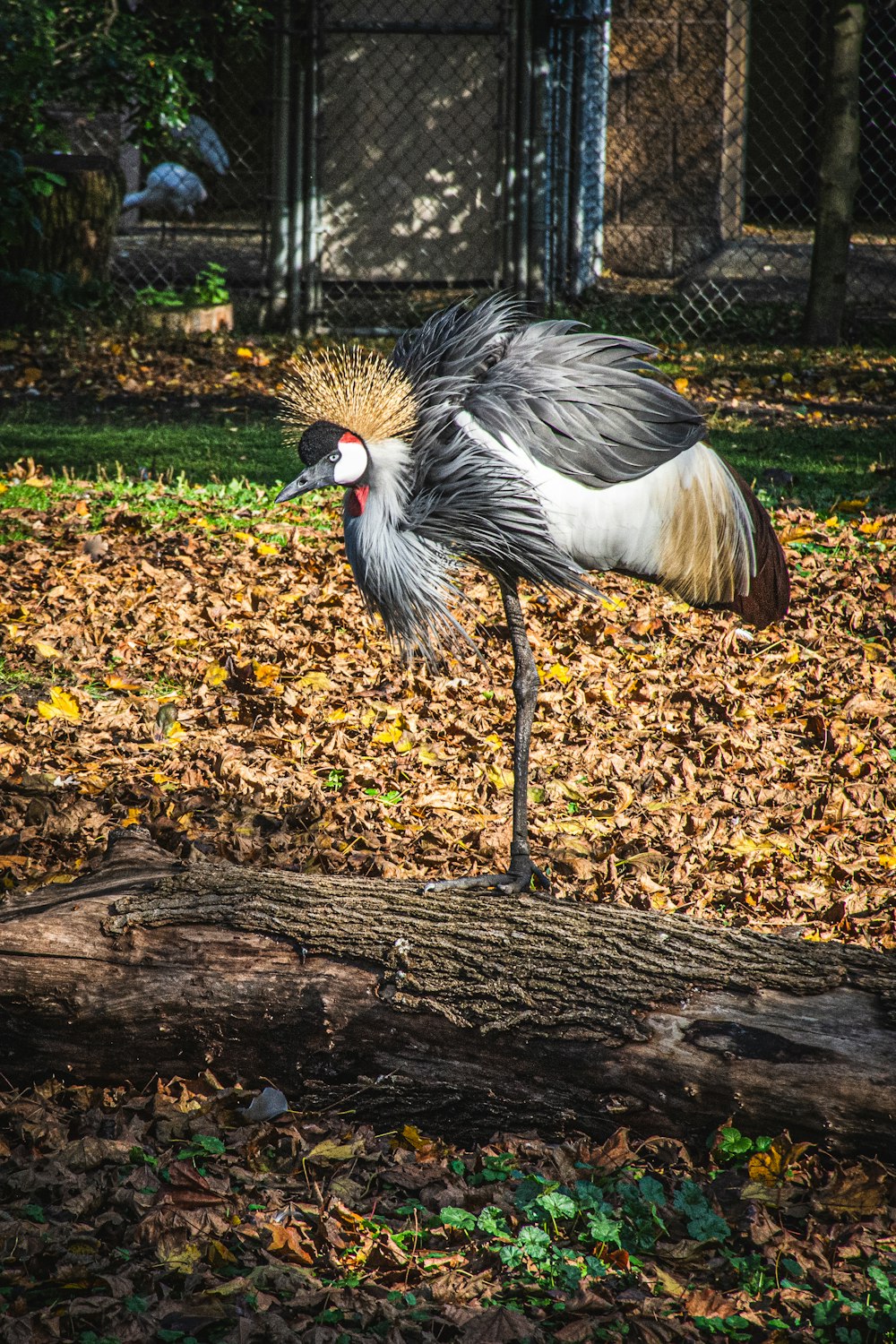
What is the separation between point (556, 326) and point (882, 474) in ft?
14.9

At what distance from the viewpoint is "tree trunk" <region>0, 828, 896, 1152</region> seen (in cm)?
276

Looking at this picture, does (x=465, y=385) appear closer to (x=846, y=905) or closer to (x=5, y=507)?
(x=846, y=905)

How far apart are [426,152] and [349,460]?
27.4 ft

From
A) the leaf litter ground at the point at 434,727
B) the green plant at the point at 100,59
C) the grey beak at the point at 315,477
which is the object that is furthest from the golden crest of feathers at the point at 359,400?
the green plant at the point at 100,59

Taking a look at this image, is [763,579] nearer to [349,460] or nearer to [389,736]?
[349,460]

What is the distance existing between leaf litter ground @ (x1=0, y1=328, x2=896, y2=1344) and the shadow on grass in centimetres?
34

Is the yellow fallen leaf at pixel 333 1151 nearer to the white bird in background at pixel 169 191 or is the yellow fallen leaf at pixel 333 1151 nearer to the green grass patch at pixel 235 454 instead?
the green grass patch at pixel 235 454

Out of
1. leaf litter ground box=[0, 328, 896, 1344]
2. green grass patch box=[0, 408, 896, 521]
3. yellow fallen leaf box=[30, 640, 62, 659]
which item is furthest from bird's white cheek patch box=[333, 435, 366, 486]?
green grass patch box=[0, 408, 896, 521]

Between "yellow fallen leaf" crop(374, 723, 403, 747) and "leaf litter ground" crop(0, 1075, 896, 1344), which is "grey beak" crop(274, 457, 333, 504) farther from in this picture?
"yellow fallen leaf" crop(374, 723, 403, 747)

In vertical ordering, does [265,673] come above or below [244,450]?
below

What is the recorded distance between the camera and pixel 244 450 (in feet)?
26.1

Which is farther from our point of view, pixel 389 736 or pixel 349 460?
pixel 389 736

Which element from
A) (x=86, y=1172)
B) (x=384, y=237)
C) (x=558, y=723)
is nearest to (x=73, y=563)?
(x=558, y=723)

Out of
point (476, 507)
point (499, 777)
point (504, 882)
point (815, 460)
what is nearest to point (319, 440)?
point (476, 507)
